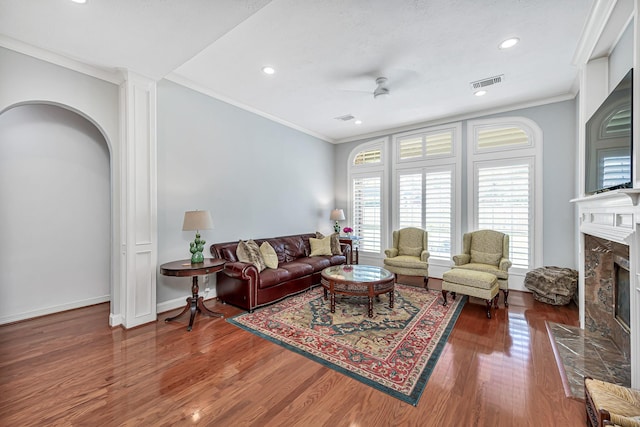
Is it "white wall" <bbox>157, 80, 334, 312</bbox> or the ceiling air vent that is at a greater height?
the ceiling air vent

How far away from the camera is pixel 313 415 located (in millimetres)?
1781

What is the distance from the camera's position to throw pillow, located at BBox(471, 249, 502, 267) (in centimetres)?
421

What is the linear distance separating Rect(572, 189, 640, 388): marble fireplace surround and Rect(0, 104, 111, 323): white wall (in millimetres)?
5628

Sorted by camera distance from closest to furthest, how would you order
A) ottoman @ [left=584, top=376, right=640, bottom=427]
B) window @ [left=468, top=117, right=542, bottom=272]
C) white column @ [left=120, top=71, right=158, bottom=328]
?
ottoman @ [left=584, top=376, right=640, bottom=427], white column @ [left=120, top=71, right=158, bottom=328], window @ [left=468, top=117, right=542, bottom=272]

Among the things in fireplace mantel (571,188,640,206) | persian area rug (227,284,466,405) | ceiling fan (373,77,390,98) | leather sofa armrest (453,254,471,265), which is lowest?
persian area rug (227,284,466,405)

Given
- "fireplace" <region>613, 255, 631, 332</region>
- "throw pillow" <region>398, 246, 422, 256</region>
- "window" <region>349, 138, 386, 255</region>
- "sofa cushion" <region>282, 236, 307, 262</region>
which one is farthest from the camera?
"window" <region>349, 138, 386, 255</region>

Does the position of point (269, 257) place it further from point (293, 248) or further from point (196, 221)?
point (196, 221)

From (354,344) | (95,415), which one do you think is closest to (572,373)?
(354,344)

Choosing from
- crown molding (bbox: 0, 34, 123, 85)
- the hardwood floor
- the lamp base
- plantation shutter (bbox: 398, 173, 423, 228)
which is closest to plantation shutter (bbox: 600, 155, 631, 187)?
the hardwood floor

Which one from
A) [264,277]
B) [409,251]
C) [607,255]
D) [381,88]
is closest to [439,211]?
[409,251]

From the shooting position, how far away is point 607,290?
2797 millimetres

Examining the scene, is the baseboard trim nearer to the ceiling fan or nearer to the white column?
the white column

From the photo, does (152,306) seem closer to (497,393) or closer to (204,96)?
(204,96)

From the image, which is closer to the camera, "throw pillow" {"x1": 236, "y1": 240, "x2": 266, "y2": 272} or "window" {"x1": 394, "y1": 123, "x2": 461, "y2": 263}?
"throw pillow" {"x1": 236, "y1": 240, "x2": 266, "y2": 272}
